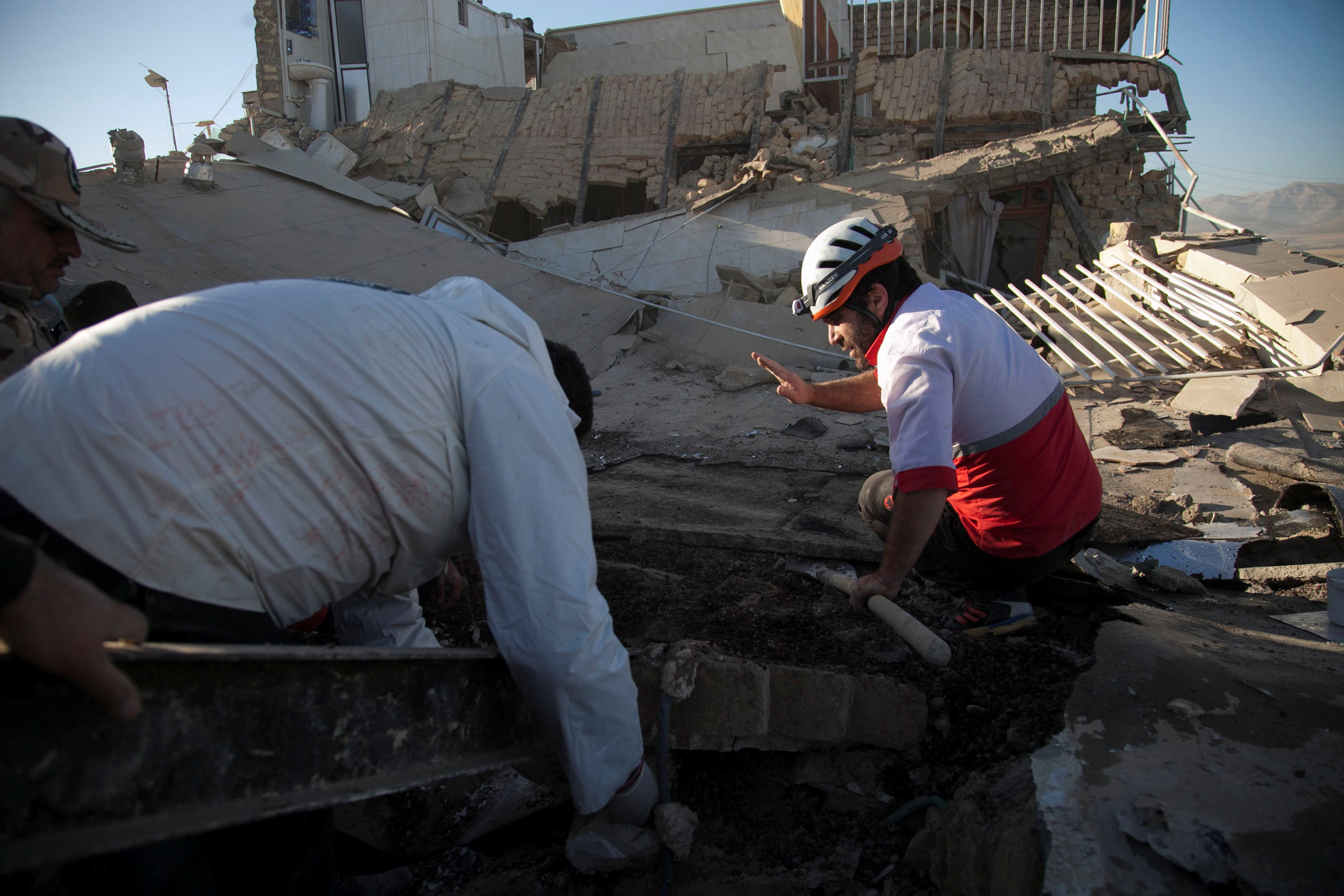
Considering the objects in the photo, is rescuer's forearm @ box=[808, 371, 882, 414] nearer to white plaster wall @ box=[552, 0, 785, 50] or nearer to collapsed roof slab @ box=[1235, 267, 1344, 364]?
collapsed roof slab @ box=[1235, 267, 1344, 364]

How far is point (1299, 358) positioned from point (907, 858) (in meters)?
6.03

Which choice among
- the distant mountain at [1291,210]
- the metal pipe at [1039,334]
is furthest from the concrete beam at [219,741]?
the distant mountain at [1291,210]

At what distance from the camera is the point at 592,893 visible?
6.37ft

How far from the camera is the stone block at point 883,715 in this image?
7.13 ft

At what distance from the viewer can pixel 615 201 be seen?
46.4 feet

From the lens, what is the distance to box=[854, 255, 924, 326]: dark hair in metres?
2.56

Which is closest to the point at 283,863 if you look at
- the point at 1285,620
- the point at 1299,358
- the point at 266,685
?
the point at 266,685

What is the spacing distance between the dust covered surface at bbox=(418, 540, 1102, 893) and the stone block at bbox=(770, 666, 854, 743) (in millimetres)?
147

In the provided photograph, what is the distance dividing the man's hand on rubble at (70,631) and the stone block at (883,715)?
1.75 meters

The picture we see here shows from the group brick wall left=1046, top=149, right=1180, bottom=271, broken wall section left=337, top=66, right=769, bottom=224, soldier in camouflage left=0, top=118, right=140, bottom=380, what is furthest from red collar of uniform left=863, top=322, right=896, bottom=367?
broken wall section left=337, top=66, right=769, bottom=224

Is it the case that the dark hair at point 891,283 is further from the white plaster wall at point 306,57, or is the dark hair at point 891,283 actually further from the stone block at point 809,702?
Answer: the white plaster wall at point 306,57

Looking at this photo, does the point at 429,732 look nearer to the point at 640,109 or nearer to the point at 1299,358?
the point at 1299,358

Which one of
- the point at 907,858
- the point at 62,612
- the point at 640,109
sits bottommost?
the point at 907,858

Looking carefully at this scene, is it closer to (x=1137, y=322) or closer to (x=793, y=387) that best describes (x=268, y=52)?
(x=1137, y=322)
